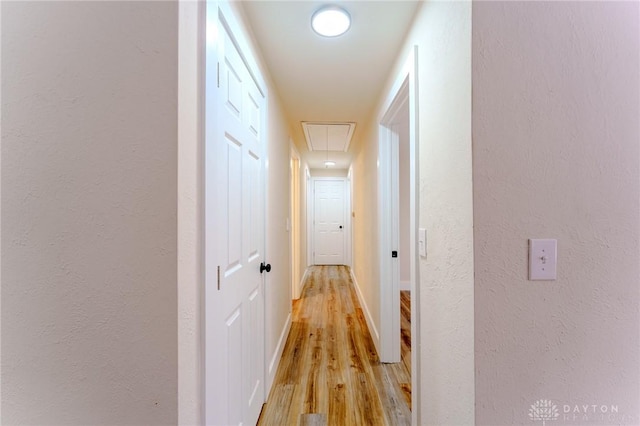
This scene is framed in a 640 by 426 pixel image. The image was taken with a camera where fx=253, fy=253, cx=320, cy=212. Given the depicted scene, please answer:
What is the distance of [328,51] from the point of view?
1.54 meters

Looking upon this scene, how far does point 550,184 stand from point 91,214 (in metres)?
1.29

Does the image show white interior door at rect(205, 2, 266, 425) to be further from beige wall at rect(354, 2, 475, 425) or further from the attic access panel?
the attic access panel

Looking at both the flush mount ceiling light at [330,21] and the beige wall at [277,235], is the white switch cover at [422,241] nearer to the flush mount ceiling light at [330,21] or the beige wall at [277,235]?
the beige wall at [277,235]

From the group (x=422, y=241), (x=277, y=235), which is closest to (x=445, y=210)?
(x=422, y=241)

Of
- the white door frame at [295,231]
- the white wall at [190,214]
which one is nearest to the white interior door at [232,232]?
Result: the white wall at [190,214]

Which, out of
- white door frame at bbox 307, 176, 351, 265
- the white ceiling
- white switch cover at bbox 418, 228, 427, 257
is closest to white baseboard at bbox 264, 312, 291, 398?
white switch cover at bbox 418, 228, 427, 257

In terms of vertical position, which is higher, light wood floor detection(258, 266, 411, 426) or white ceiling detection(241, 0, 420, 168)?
white ceiling detection(241, 0, 420, 168)

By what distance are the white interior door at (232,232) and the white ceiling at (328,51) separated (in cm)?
28

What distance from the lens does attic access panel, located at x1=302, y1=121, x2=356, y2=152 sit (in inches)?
111

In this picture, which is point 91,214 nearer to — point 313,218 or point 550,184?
point 550,184

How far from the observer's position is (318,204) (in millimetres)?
5695

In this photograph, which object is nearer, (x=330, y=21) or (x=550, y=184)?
(x=550, y=184)

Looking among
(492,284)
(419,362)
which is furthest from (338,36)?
(419,362)

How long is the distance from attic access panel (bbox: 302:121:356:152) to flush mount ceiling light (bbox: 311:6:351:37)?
138cm
